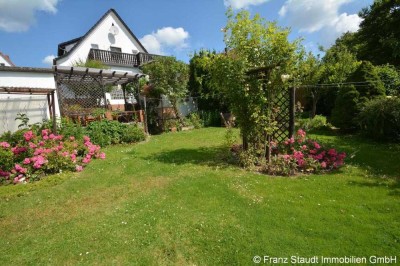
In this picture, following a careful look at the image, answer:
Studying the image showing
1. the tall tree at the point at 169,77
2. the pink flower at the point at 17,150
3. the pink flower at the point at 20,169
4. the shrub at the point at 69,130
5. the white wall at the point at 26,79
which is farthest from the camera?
the tall tree at the point at 169,77

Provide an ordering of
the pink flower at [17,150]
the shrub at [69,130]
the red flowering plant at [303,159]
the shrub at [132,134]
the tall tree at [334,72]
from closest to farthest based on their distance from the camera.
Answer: the red flowering plant at [303,159]
the pink flower at [17,150]
the shrub at [69,130]
the shrub at [132,134]
the tall tree at [334,72]

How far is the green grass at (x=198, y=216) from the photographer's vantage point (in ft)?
10.1

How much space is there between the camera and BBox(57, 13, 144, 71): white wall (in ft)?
63.3

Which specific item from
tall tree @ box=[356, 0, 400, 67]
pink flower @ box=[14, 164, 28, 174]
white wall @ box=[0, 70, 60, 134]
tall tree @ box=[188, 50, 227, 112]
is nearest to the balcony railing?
tall tree @ box=[188, 50, 227, 112]

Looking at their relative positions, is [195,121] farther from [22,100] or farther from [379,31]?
[379,31]

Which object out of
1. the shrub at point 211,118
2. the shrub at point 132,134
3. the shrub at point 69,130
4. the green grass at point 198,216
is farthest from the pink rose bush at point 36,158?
the shrub at point 211,118

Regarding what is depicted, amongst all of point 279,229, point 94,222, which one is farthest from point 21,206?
point 279,229

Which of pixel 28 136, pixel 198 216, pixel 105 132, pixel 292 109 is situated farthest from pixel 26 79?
pixel 292 109

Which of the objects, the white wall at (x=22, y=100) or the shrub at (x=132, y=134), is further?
the shrub at (x=132, y=134)

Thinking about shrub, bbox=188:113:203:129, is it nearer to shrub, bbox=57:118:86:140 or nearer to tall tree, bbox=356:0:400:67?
shrub, bbox=57:118:86:140

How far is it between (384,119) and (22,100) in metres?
13.5

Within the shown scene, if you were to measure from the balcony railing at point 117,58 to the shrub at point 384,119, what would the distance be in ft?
46.2

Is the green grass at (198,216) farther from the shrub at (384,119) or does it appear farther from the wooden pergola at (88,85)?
the wooden pergola at (88,85)

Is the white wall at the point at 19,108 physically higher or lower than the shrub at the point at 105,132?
higher
